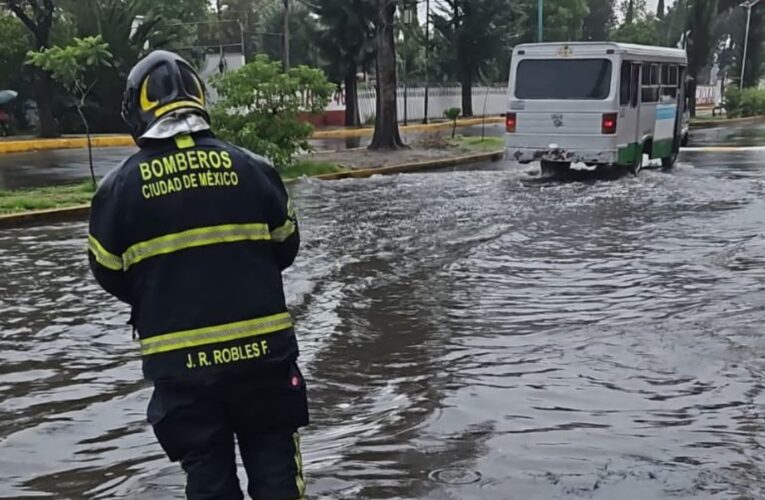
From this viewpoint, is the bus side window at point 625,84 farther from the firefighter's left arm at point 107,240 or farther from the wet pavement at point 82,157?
the firefighter's left arm at point 107,240

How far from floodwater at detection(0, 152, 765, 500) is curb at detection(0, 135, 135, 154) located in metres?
16.2

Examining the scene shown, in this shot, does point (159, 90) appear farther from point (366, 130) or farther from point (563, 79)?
point (366, 130)

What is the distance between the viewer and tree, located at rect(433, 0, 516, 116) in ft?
149

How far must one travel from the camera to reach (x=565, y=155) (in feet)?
60.3

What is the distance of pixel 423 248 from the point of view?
11219mm

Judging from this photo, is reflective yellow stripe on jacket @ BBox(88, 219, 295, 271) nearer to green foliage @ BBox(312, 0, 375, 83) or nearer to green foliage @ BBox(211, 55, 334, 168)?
green foliage @ BBox(211, 55, 334, 168)

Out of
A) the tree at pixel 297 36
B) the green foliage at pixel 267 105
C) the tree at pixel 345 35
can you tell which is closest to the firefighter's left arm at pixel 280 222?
the green foliage at pixel 267 105

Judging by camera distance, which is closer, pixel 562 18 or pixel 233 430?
pixel 233 430

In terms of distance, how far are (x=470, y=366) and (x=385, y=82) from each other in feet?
64.6

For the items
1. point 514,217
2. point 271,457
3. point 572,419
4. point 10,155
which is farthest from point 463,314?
point 10,155

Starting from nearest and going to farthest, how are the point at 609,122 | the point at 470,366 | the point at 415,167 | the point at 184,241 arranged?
1. the point at 184,241
2. the point at 470,366
3. the point at 609,122
4. the point at 415,167

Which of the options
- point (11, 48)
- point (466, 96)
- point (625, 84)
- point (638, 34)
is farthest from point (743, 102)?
point (11, 48)

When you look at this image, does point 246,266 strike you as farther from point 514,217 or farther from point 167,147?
point 514,217

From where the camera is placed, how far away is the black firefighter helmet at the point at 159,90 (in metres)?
3.12
